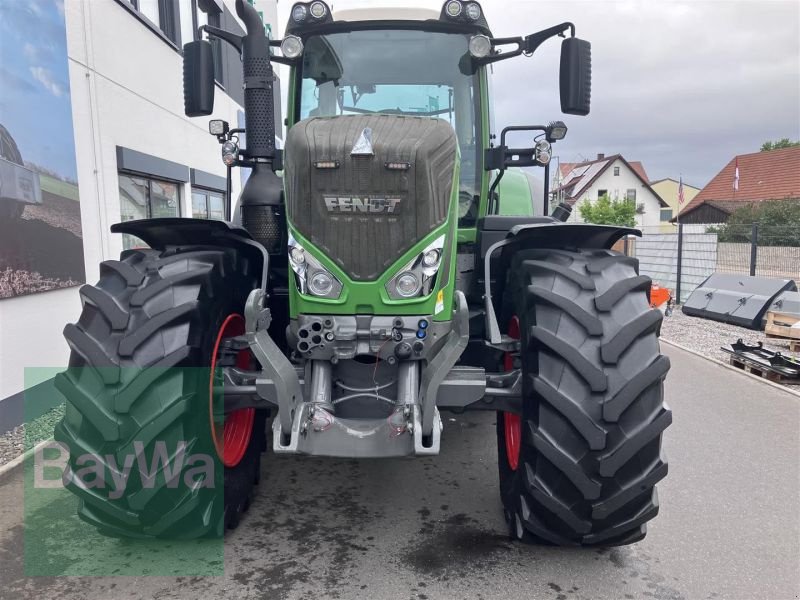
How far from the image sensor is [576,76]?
11.1 feet

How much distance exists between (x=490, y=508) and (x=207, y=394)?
173 cm

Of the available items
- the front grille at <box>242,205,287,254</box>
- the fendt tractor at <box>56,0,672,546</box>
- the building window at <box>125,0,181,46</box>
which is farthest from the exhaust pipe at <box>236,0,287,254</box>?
the building window at <box>125,0,181,46</box>

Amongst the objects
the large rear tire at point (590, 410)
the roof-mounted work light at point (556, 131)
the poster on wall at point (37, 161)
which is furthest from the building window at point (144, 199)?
the large rear tire at point (590, 410)

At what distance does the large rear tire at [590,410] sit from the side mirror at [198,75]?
219 centimetres

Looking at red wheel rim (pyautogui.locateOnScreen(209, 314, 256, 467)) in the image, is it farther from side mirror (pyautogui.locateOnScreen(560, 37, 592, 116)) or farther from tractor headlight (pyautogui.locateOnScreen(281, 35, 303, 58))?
side mirror (pyautogui.locateOnScreen(560, 37, 592, 116))

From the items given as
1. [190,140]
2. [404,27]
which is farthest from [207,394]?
[190,140]

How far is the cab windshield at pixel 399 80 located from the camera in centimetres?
350

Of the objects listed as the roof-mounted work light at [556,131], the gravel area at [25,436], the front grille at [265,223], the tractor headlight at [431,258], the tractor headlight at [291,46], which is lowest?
the gravel area at [25,436]

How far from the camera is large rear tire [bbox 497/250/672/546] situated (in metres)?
2.41

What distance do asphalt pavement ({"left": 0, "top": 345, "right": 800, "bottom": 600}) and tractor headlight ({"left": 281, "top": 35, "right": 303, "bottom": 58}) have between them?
8.44 feet

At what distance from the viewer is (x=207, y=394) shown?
2.66 meters

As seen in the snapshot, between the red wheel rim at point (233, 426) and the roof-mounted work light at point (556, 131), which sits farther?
the roof-mounted work light at point (556, 131)

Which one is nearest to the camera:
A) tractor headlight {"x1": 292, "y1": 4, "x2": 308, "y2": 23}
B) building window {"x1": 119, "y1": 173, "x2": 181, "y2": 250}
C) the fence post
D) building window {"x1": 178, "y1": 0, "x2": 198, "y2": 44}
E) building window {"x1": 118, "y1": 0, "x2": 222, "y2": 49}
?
tractor headlight {"x1": 292, "y1": 4, "x2": 308, "y2": 23}

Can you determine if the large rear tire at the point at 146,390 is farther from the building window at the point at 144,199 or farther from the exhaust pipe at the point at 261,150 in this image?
the building window at the point at 144,199
